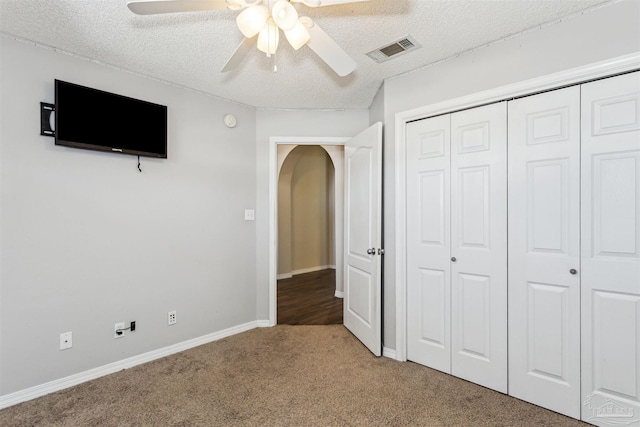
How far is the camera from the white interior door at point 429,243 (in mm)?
2379

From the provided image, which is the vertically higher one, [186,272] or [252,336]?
[186,272]

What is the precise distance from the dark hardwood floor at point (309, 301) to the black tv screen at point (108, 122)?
2.32 meters

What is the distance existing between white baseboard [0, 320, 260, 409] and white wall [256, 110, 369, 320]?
494 mm

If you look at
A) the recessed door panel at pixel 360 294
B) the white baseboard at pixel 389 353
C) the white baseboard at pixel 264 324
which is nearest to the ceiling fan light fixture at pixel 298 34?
the recessed door panel at pixel 360 294

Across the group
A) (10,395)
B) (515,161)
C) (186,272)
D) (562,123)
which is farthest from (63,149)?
(562,123)

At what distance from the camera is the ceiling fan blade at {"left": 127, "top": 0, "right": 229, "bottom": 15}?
3.98ft

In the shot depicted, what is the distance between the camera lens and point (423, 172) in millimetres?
2488

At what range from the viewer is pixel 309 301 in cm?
436

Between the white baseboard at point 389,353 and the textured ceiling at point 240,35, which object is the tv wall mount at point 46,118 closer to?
the textured ceiling at point 240,35

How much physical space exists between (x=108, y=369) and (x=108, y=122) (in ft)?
6.29

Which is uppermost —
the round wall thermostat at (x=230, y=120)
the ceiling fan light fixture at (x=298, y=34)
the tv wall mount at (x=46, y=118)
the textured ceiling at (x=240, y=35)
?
the textured ceiling at (x=240, y=35)

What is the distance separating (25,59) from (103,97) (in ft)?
1.51

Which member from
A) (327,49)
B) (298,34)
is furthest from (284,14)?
(327,49)

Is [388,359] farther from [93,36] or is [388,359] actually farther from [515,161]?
[93,36]
